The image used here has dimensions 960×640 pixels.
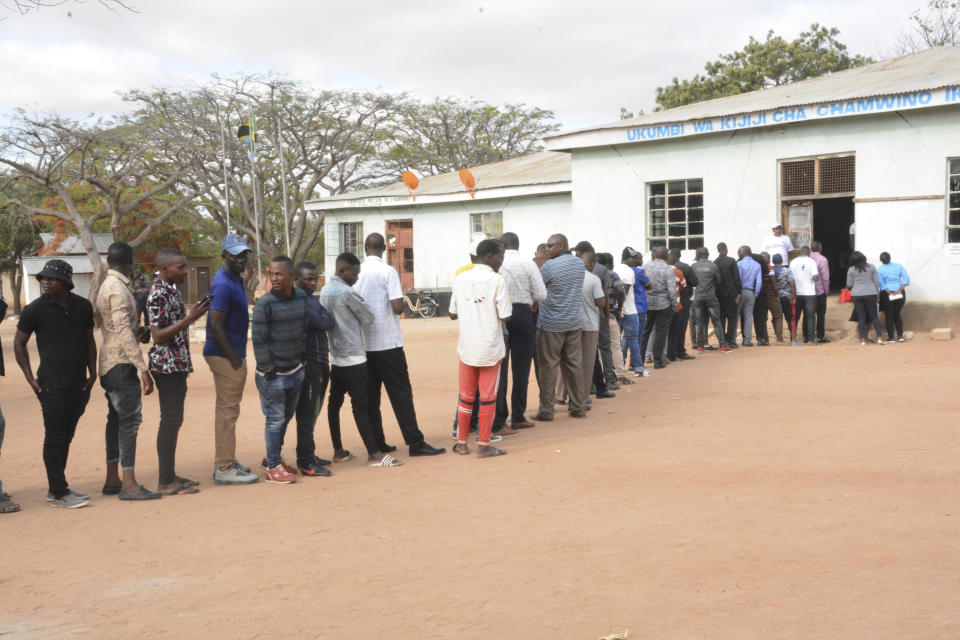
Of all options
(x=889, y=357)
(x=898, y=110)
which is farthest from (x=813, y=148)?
(x=889, y=357)

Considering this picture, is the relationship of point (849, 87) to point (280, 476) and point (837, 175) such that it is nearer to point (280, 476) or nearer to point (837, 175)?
point (837, 175)

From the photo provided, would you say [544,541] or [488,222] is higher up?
[488,222]

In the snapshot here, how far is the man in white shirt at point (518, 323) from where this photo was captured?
8.05m

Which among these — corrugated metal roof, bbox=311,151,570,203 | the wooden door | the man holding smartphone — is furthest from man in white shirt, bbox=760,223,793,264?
the wooden door

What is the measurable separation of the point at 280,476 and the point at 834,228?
19.6 meters

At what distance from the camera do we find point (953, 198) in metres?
15.1

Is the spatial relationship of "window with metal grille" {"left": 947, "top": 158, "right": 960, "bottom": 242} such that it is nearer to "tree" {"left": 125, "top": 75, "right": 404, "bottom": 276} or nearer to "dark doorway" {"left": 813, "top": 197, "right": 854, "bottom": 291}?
"dark doorway" {"left": 813, "top": 197, "right": 854, "bottom": 291}

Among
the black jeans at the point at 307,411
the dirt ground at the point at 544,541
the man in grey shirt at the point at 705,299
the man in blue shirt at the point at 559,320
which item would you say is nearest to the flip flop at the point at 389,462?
the dirt ground at the point at 544,541

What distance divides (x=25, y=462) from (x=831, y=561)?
6711 millimetres

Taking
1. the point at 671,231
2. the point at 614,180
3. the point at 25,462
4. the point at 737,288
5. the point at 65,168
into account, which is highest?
the point at 65,168

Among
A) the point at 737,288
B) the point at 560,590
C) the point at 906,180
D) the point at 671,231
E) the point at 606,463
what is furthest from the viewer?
the point at 671,231

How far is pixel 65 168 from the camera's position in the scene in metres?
27.3

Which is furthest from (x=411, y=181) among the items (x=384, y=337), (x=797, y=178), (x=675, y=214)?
(x=384, y=337)

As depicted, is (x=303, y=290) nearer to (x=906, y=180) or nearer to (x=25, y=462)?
(x=25, y=462)
